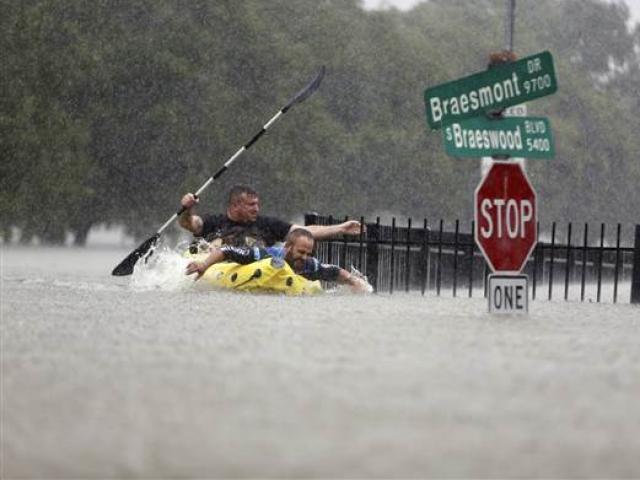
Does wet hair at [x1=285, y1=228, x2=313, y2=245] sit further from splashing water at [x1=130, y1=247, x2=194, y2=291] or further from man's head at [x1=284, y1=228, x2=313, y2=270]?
splashing water at [x1=130, y1=247, x2=194, y2=291]

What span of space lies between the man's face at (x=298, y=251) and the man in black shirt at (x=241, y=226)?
0.33 m

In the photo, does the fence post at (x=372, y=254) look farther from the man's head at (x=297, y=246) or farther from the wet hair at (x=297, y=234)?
the wet hair at (x=297, y=234)

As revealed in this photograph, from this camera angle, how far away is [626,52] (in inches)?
4151

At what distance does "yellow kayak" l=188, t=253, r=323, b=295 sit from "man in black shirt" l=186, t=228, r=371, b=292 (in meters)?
0.09

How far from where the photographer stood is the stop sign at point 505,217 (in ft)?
52.5

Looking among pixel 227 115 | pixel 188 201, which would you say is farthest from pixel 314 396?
pixel 227 115

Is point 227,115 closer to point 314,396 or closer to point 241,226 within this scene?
point 241,226

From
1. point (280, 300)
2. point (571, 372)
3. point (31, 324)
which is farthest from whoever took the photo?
point (280, 300)

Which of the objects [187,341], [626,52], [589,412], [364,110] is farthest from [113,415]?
[626,52]

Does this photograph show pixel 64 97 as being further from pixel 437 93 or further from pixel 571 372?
pixel 571 372

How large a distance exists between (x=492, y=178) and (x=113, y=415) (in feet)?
28.2

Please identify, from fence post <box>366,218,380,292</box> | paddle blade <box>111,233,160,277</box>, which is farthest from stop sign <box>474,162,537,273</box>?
paddle blade <box>111,233,160,277</box>

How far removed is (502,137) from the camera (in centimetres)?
1653

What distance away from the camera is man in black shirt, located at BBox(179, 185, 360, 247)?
21672 mm
